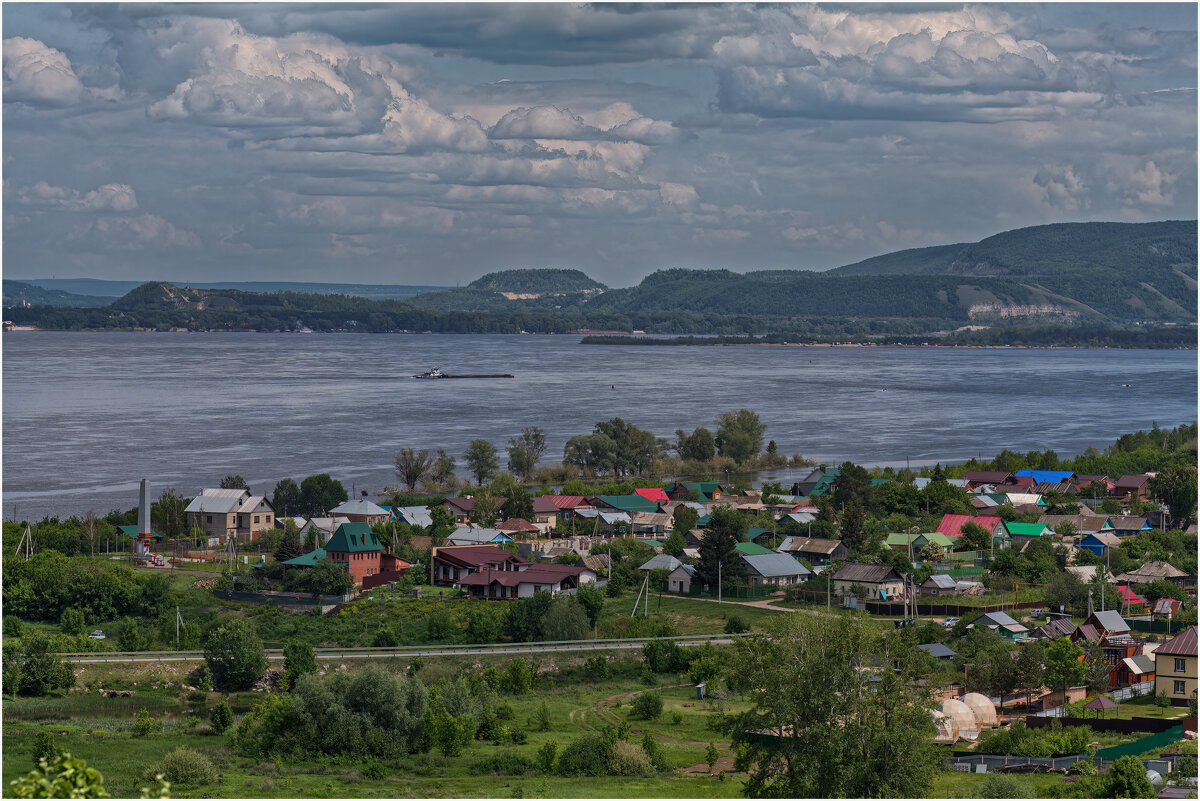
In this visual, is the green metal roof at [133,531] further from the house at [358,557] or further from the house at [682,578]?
the house at [682,578]

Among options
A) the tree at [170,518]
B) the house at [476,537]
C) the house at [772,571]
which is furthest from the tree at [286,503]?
the house at [772,571]

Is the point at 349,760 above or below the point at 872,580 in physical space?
below

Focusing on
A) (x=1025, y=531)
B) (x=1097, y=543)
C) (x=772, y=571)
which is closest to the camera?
(x=772, y=571)

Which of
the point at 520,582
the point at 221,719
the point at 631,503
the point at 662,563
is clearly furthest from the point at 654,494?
the point at 221,719

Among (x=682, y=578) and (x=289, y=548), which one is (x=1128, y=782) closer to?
(x=682, y=578)

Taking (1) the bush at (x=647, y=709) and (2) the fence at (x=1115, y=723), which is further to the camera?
(1) the bush at (x=647, y=709)
